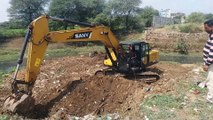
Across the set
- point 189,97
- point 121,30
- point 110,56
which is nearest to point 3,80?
point 110,56

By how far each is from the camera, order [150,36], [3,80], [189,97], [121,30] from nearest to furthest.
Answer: [189,97] < [3,80] < [150,36] < [121,30]

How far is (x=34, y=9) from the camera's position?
58.0m

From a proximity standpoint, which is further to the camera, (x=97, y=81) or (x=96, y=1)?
(x=96, y=1)

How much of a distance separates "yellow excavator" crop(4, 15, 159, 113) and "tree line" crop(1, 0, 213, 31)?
34.3 metres

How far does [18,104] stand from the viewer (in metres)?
9.87

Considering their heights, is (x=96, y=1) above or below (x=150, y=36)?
above

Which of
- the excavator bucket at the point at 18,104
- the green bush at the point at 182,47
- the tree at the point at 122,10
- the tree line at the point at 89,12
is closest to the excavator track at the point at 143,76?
the excavator bucket at the point at 18,104

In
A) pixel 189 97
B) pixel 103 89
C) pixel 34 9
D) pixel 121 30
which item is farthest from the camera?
pixel 34 9

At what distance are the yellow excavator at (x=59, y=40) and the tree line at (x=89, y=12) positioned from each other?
34315 mm

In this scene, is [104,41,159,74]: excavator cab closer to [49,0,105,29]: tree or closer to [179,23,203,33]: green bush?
[179,23,203,33]: green bush

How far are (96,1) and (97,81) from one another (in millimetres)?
44257

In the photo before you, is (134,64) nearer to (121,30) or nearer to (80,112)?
(80,112)

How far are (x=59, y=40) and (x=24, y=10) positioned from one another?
1875 inches

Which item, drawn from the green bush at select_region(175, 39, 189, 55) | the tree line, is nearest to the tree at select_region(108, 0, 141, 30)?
the tree line
